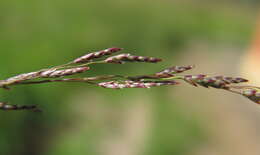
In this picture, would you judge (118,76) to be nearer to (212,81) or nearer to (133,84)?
(133,84)

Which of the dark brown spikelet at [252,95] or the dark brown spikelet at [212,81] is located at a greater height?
the dark brown spikelet at [212,81]

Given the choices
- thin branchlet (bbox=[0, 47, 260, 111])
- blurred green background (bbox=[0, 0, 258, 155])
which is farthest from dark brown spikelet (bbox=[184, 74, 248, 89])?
blurred green background (bbox=[0, 0, 258, 155])

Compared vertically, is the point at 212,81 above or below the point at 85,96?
above

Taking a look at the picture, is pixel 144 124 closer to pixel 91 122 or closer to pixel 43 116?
pixel 91 122

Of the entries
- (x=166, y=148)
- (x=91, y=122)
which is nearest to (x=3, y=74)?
(x=91, y=122)

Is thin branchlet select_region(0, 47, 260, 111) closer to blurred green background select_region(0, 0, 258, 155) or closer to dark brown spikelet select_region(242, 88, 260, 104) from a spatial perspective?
dark brown spikelet select_region(242, 88, 260, 104)

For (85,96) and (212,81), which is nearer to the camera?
(212,81)

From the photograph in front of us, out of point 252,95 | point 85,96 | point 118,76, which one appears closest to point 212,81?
point 252,95

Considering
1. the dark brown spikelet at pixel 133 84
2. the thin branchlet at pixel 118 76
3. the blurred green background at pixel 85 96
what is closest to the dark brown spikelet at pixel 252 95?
the thin branchlet at pixel 118 76

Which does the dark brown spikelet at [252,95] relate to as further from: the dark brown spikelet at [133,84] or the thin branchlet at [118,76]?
the dark brown spikelet at [133,84]
